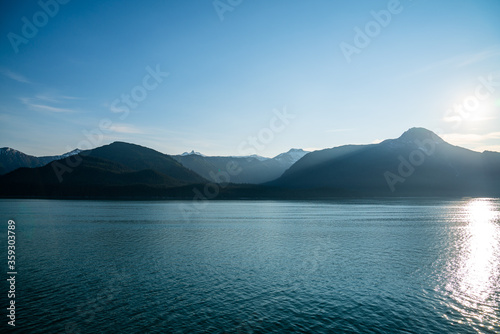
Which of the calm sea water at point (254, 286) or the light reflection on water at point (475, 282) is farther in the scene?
the light reflection on water at point (475, 282)

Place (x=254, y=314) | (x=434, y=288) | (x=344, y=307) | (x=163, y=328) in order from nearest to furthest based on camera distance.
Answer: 1. (x=163, y=328)
2. (x=254, y=314)
3. (x=344, y=307)
4. (x=434, y=288)

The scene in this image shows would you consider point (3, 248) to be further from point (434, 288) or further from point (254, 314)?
point (434, 288)

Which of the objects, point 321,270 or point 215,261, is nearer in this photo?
point 321,270

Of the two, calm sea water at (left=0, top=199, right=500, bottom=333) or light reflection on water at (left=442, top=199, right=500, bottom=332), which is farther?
light reflection on water at (left=442, top=199, right=500, bottom=332)

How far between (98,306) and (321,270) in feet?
73.5

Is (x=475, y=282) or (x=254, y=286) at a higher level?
(x=254, y=286)

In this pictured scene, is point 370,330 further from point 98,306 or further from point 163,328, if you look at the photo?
point 98,306

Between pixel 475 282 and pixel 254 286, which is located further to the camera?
pixel 475 282

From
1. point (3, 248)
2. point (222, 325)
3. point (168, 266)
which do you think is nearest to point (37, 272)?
point (168, 266)

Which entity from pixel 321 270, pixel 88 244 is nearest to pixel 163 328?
pixel 321 270

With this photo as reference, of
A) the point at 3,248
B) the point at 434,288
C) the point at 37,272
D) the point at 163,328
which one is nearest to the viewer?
the point at 163,328

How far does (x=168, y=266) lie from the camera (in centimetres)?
3741

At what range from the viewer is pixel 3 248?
45562 millimetres

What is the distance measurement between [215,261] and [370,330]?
22.6 meters
